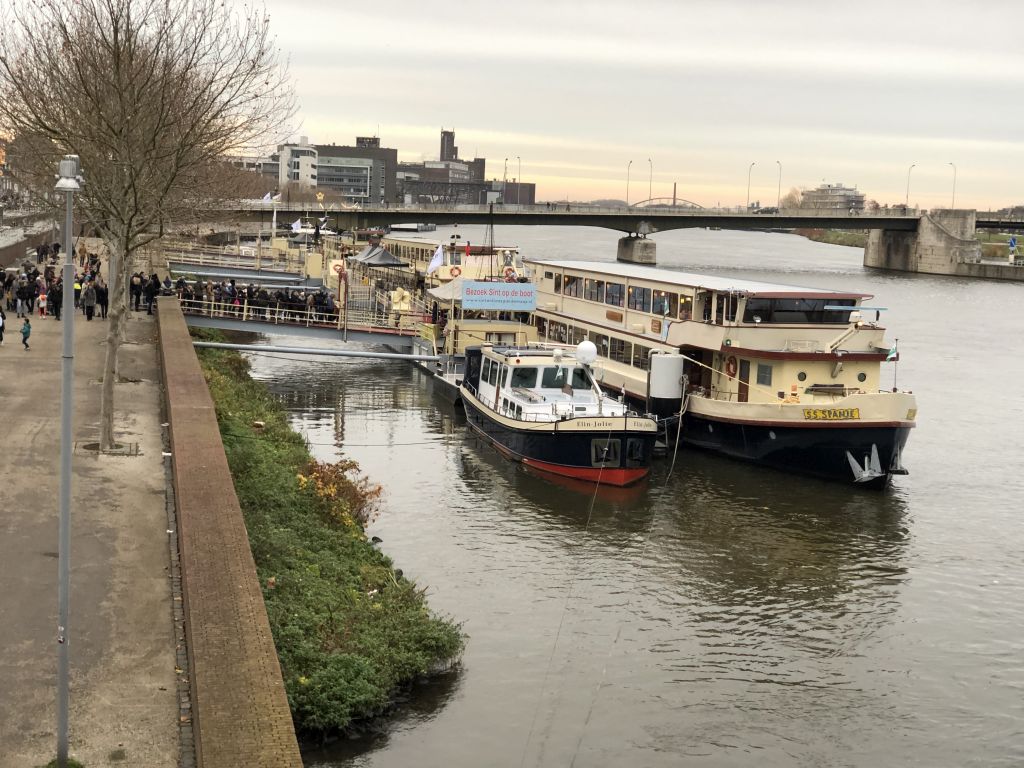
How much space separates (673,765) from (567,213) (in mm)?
119109

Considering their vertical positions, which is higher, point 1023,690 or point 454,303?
point 454,303

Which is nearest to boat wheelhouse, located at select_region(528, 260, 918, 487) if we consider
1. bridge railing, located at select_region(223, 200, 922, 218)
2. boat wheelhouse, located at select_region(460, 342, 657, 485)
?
boat wheelhouse, located at select_region(460, 342, 657, 485)

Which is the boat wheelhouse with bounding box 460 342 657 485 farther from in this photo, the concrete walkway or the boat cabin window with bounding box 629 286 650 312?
the concrete walkway

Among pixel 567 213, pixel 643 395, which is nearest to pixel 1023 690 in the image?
pixel 643 395

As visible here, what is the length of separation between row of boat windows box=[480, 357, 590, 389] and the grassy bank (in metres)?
9.89

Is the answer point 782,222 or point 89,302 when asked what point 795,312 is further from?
point 782,222

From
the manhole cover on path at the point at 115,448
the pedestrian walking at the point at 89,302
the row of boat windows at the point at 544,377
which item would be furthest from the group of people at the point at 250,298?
the manhole cover on path at the point at 115,448

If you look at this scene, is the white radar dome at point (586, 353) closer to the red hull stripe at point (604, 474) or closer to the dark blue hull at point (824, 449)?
the red hull stripe at point (604, 474)

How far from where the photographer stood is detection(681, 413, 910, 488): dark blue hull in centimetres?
3319

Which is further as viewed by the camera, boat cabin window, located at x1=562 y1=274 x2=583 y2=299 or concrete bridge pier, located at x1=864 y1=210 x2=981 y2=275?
concrete bridge pier, located at x1=864 y1=210 x2=981 y2=275

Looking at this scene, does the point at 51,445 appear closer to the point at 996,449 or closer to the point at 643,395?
the point at 643,395

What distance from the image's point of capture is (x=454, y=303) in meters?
51.1

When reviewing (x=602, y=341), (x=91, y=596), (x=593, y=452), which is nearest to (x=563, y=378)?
(x=593, y=452)

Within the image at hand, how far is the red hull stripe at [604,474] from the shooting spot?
32.7 m
